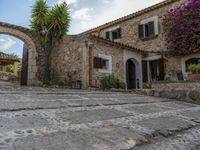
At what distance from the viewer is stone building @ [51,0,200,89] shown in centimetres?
1063

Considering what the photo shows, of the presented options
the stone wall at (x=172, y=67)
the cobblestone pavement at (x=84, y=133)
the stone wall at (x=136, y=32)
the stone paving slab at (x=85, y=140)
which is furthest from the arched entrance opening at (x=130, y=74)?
the stone paving slab at (x=85, y=140)

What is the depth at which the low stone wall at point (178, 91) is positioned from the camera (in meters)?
7.58

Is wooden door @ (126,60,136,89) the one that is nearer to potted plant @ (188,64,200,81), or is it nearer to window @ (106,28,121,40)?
window @ (106,28,121,40)

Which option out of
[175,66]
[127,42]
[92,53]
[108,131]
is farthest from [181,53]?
[108,131]

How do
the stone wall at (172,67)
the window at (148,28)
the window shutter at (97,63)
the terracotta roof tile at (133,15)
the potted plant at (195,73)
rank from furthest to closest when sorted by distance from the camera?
1. the window at (148,28)
2. the terracotta roof tile at (133,15)
3. the stone wall at (172,67)
4. the window shutter at (97,63)
5. the potted plant at (195,73)

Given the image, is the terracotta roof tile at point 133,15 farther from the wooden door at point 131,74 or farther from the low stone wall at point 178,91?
the low stone wall at point 178,91

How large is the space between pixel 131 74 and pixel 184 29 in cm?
406

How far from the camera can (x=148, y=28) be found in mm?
14281

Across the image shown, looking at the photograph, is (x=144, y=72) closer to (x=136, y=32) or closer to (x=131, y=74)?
(x=131, y=74)

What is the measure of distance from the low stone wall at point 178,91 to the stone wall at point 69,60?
3.46m

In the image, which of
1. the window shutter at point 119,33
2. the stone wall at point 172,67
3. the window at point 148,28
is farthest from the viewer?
the window shutter at point 119,33

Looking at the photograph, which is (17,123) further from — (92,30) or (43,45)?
(92,30)

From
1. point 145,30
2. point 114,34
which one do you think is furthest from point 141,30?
point 114,34

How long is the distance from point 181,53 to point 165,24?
2092 millimetres
